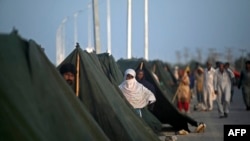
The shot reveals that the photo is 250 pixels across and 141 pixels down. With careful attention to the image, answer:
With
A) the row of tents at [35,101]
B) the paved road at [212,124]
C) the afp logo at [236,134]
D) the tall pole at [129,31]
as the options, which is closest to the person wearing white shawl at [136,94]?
the paved road at [212,124]

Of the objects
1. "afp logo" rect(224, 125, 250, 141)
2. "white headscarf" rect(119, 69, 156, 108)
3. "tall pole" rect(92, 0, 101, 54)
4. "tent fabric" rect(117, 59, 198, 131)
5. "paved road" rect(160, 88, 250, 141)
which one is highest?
"tall pole" rect(92, 0, 101, 54)

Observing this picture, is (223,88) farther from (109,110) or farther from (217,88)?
(109,110)

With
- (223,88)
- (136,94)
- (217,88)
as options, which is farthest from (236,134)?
(217,88)

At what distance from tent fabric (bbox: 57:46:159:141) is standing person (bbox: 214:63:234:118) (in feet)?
39.9

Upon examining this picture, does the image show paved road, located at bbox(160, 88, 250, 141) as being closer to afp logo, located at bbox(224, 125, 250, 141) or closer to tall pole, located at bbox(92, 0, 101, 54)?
afp logo, located at bbox(224, 125, 250, 141)

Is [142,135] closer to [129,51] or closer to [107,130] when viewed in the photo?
[107,130]

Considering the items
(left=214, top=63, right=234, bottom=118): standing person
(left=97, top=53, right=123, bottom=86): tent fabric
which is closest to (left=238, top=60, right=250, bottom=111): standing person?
(left=214, top=63, right=234, bottom=118): standing person

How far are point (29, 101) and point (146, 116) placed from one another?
10.2 metres

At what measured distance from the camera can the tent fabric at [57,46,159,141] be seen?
9344 mm

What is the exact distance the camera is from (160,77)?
30000 millimetres

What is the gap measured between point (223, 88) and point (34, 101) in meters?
16.2

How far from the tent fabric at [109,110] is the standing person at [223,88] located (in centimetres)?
1216

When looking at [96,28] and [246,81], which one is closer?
[96,28]

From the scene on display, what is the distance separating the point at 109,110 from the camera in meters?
9.47
